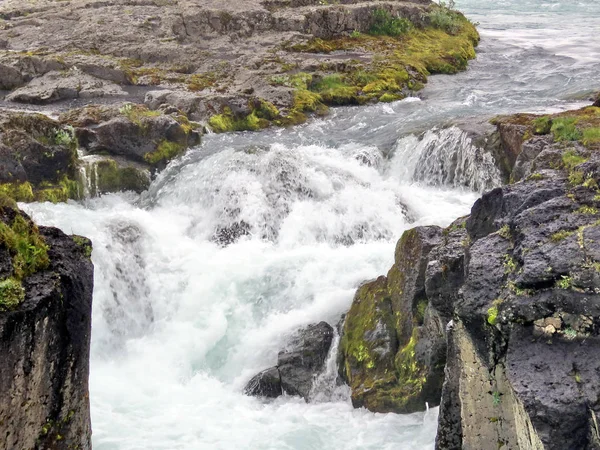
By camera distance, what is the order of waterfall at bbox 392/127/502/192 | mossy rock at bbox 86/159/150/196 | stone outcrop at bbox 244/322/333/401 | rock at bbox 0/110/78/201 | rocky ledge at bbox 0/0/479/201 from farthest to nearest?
rocky ledge at bbox 0/0/479/201 < mossy rock at bbox 86/159/150/196 < waterfall at bbox 392/127/502/192 < rock at bbox 0/110/78/201 < stone outcrop at bbox 244/322/333/401

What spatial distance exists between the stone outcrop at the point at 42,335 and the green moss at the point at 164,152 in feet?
43.4

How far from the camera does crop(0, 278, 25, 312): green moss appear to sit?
5.83 metres

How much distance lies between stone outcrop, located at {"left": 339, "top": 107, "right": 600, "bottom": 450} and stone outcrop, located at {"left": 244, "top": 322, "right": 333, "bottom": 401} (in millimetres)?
743

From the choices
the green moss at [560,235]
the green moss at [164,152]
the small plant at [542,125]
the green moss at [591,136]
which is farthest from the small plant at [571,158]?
the green moss at [164,152]

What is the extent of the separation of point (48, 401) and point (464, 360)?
463cm

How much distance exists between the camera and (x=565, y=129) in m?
14.9

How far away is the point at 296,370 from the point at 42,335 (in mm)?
6508

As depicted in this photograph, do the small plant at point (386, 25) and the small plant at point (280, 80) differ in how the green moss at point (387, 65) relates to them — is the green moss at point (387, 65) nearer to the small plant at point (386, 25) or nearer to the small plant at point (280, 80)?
the small plant at point (280, 80)

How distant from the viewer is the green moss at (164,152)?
2014cm

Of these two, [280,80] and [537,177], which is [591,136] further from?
[280,80]

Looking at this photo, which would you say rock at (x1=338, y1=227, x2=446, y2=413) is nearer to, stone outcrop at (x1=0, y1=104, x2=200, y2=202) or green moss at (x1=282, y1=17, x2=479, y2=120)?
stone outcrop at (x1=0, y1=104, x2=200, y2=202)

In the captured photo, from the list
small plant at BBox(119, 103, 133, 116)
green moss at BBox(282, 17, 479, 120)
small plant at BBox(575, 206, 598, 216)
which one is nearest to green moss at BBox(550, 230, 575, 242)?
small plant at BBox(575, 206, 598, 216)

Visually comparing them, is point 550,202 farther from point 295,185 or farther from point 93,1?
point 93,1

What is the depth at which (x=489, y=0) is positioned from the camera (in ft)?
193
